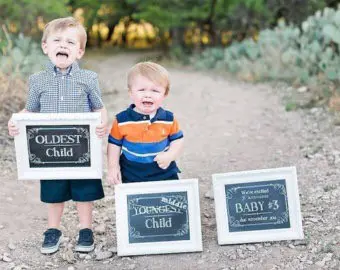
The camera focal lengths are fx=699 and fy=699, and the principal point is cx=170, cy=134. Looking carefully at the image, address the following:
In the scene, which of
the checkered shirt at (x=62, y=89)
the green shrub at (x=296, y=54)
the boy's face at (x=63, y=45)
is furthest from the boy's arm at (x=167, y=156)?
the green shrub at (x=296, y=54)

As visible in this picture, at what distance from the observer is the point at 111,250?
4.11 m

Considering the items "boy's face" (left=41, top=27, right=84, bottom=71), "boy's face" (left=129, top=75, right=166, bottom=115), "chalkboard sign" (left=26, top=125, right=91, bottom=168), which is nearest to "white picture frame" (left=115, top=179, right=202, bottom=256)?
"chalkboard sign" (left=26, top=125, right=91, bottom=168)

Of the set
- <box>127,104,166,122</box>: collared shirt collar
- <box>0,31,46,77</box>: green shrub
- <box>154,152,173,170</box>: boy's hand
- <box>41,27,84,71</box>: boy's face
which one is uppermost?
<box>0,31,46,77</box>: green shrub

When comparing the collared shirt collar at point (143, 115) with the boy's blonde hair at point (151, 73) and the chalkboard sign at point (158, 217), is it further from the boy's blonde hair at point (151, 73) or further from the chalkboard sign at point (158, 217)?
the chalkboard sign at point (158, 217)

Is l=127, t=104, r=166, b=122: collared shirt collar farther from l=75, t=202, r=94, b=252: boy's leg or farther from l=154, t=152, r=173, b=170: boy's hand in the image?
l=75, t=202, r=94, b=252: boy's leg

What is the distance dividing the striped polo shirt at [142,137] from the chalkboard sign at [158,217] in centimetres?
15

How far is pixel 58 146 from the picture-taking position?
12.9 ft

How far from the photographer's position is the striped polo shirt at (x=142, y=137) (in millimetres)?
3922

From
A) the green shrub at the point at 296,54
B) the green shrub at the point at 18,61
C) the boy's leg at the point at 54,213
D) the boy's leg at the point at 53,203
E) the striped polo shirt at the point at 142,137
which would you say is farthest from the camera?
the green shrub at the point at 296,54

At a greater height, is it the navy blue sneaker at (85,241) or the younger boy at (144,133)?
the younger boy at (144,133)

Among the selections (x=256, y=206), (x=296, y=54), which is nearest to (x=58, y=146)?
(x=256, y=206)

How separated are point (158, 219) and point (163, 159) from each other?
1.21 feet

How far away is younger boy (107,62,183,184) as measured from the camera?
12.6 ft

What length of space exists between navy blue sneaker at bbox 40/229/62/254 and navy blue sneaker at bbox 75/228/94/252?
0.12m
